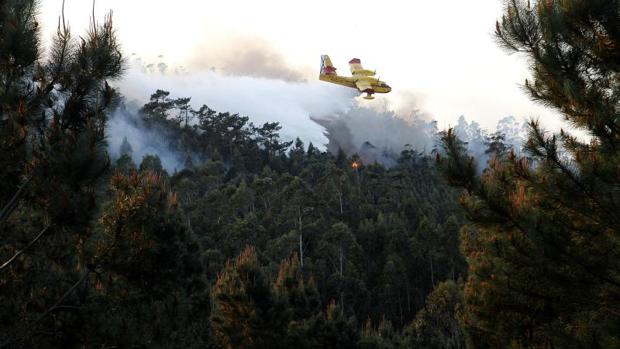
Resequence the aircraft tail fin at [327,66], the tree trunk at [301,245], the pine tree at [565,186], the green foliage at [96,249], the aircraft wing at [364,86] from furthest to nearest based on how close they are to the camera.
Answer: the aircraft tail fin at [327,66] < the aircraft wing at [364,86] < the tree trunk at [301,245] < the pine tree at [565,186] < the green foliage at [96,249]

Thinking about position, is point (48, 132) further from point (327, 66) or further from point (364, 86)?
point (327, 66)

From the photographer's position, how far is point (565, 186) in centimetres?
615

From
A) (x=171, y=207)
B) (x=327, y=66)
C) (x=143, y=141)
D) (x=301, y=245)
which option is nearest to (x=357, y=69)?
(x=327, y=66)

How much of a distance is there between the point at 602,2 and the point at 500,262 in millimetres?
3578

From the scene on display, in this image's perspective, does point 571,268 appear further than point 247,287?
No

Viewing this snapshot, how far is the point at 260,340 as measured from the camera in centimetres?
1430

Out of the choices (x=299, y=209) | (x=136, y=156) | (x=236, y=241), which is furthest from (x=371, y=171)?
(x=136, y=156)

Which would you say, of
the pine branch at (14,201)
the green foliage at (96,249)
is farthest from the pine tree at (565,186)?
the pine branch at (14,201)

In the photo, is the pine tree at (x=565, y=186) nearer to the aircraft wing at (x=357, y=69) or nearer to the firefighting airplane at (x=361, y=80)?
the firefighting airplane at (x=361, y=80)

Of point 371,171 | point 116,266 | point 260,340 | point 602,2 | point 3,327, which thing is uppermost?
point 371,171

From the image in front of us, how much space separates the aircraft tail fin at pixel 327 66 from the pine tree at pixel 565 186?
5097 centimetres

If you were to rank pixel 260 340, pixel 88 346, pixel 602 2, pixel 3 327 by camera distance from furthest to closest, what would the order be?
pixel 260 340
pixel 88 346
pixel 3 327
pixel 602 2

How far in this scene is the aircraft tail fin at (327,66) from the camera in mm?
57069

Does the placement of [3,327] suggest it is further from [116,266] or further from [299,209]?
[299,209]
